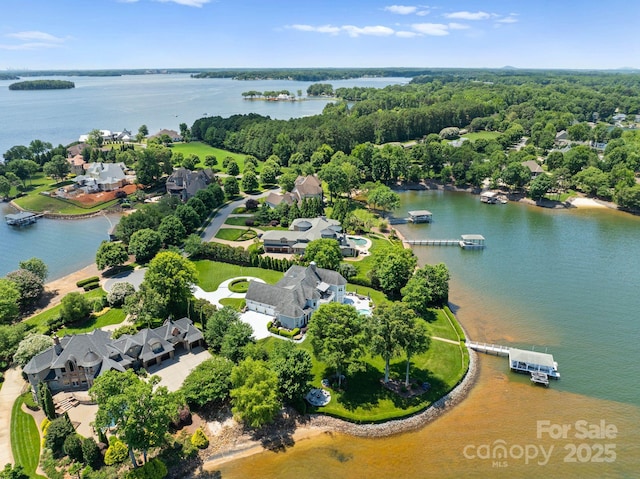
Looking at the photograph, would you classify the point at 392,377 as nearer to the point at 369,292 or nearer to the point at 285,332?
the point at 285,332

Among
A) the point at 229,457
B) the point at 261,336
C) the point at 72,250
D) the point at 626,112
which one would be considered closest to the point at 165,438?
the point at 229,457

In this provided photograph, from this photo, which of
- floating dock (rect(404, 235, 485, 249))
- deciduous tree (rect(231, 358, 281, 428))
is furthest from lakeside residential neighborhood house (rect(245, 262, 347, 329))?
floating dock (rect(404, 235, 485, 249))

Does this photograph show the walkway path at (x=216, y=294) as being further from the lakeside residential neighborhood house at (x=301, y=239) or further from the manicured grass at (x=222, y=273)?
the lakeside residential neighborhood house at (x=301, y=239)

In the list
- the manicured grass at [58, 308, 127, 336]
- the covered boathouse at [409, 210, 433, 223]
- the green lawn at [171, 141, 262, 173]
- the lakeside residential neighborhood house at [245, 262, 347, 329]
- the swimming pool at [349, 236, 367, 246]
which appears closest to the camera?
the manicured grass at [58, 308, 127, 336]

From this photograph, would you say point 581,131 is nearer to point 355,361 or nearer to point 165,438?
point 355,361

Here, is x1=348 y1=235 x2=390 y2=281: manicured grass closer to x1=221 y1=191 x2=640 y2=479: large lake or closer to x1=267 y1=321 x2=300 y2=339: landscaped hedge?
x1=221 y1=191 x2=640 y2=479: large lake

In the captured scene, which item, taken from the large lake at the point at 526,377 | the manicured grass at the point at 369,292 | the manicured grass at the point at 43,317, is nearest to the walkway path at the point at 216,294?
the manicured grass at the point at 369,292
